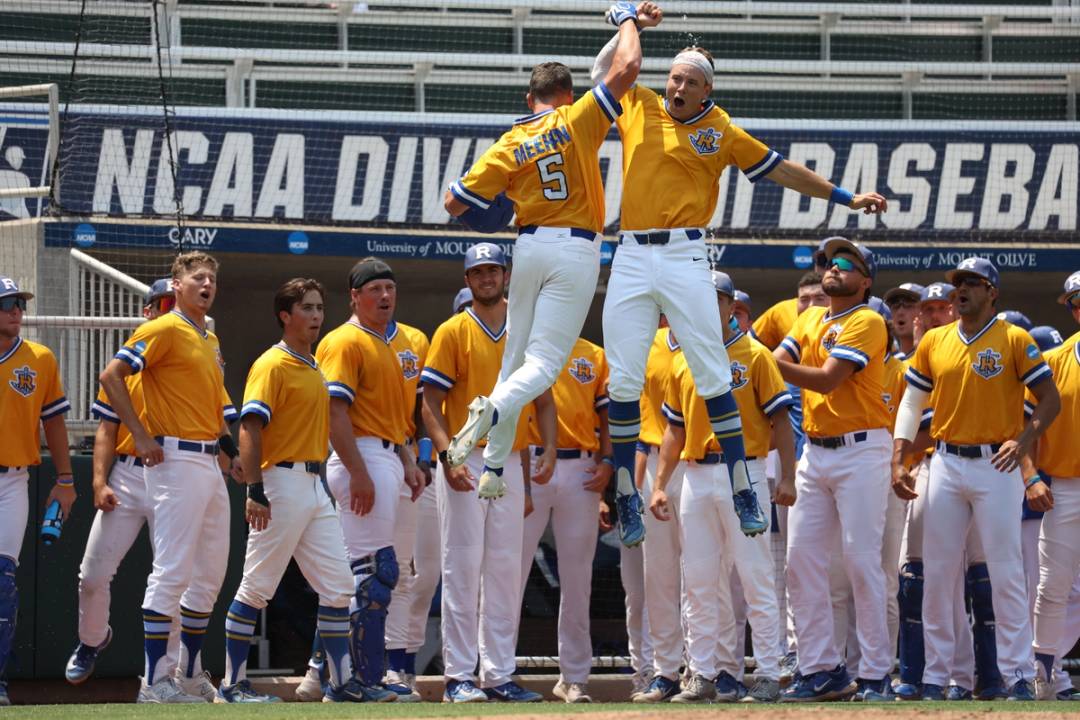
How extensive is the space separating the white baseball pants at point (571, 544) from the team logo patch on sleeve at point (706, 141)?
2.30 meters

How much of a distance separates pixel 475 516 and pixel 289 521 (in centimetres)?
89

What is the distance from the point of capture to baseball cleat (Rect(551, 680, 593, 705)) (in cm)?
730

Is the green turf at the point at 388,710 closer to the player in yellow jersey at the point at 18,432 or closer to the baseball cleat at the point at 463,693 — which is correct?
the baseball cleat at the point at 463,693

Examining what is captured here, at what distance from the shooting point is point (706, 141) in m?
5.71

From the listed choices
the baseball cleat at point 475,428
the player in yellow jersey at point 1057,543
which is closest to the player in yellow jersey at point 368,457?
the baseball cleat at point 475,428

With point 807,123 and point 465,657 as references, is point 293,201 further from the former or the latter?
point 465,657

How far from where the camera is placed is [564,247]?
222 inches

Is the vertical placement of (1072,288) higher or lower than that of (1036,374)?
higher

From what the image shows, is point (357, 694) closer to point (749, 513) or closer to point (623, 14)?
point (749, 513)

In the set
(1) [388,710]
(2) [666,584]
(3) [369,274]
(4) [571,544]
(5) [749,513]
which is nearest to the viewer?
(5) [749,513]

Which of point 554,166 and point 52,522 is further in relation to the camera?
point 52,522

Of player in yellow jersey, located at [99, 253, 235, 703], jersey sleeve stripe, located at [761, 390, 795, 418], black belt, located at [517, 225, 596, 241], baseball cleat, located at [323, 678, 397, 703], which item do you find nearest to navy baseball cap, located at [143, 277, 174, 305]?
player in yellow jersey, located at [99, 253, 235, 703]

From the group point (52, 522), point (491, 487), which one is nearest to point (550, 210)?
point (491, 487)

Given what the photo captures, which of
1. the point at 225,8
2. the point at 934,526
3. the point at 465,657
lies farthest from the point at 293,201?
the point at 934,526
